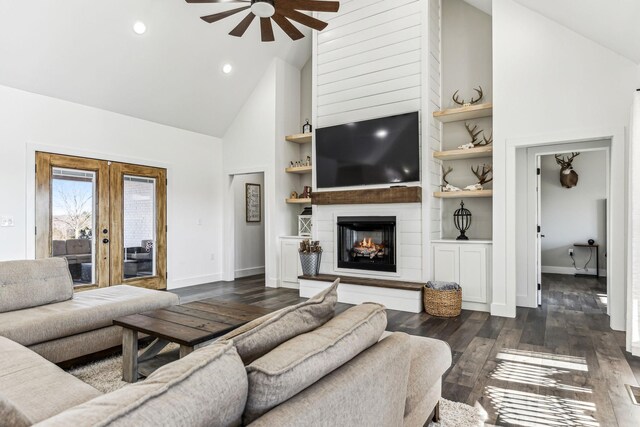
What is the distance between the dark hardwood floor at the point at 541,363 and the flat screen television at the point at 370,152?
1831 millimetres

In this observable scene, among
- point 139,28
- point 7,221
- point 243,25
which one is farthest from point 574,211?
point 7,221

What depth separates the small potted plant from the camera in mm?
5609

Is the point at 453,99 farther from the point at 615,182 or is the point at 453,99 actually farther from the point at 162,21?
the point at 162,21

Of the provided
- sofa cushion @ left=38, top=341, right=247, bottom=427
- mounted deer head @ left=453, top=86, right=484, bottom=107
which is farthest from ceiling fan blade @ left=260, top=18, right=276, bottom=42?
sofa cushion @ left=38, top=341, right=247, bottom=427

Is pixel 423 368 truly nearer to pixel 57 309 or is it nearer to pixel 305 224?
pixel 57 309

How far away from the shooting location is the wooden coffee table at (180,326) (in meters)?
2.35

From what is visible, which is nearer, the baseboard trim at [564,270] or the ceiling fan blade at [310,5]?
the ceiling fan blade at [310,5]

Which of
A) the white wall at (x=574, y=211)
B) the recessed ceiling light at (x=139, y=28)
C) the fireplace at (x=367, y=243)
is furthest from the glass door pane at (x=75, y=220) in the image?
the white wall at (x=574, y=211)

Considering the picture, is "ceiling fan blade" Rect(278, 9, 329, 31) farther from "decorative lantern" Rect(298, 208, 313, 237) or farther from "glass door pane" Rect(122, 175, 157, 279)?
"glass door pane" Rect(122, 175, 157, 279)

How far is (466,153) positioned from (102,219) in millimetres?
5155

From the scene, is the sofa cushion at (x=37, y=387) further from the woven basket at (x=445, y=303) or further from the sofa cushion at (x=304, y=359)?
the woven basket at (x=445, y=303)

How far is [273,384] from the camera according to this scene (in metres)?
0.95

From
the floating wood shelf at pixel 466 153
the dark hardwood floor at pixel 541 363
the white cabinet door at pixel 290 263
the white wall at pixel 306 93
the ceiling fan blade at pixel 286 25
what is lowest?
the dark hardwood floor at pixel 541 363

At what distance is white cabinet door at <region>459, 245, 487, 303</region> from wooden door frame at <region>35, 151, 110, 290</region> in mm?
4982
